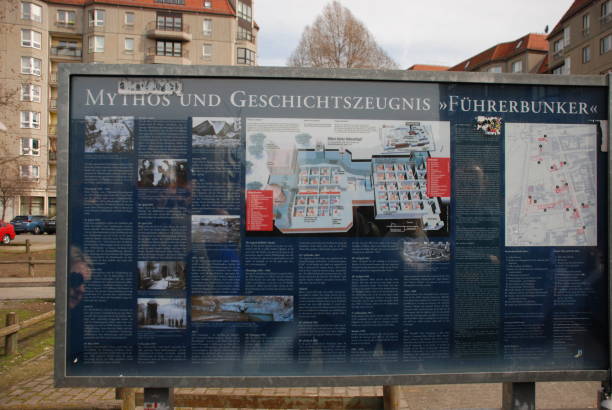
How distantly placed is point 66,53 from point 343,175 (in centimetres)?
5927

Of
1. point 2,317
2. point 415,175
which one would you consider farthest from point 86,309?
point 2,317

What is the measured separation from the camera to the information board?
312cm

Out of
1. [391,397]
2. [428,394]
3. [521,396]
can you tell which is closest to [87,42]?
[428,394]

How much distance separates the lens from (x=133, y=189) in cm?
311

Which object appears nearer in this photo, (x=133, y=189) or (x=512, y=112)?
(x=133, y=189)

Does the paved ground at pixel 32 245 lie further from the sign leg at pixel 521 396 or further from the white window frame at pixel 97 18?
the white window frame at pixel 97 18

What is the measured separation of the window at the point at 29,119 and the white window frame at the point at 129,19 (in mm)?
13876

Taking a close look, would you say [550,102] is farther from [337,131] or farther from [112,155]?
[112,155]

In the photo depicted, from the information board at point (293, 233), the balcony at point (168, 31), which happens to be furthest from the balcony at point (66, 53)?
the information board at point (293, 233)

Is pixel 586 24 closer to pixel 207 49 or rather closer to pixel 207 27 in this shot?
pixel 207 49

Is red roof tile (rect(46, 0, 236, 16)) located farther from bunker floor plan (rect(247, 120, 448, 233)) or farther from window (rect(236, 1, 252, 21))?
bunker floor plan (rect(247, 120, 448, 233))

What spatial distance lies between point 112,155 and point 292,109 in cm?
126

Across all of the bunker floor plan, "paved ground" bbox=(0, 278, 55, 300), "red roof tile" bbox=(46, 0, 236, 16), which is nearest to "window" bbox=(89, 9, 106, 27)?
"red roof tile" bbox=(46, 0, 236, 16)

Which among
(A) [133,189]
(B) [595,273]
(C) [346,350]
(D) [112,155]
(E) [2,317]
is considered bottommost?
(E) [2,317]
